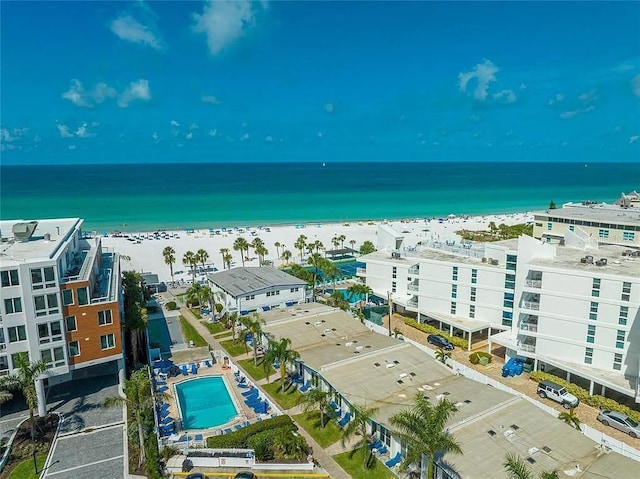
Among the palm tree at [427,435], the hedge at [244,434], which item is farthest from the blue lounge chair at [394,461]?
the hedge at [244,434]

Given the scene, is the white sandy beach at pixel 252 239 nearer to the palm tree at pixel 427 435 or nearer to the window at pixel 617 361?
the window at pixel 617 361

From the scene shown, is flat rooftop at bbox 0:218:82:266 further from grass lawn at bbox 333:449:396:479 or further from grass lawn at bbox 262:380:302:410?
grass lawn at bbox 333:449:396:479

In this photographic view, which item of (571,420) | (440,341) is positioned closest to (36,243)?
(440,341)

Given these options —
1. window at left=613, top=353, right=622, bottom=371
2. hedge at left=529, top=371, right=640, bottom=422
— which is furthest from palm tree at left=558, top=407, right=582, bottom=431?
window at left=613, top=353, right=622, bottom=371

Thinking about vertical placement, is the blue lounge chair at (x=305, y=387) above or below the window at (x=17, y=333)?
below

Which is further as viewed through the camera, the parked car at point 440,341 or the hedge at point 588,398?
the parked car at point 440,341

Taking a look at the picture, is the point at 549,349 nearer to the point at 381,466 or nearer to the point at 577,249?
the point at 577,249
